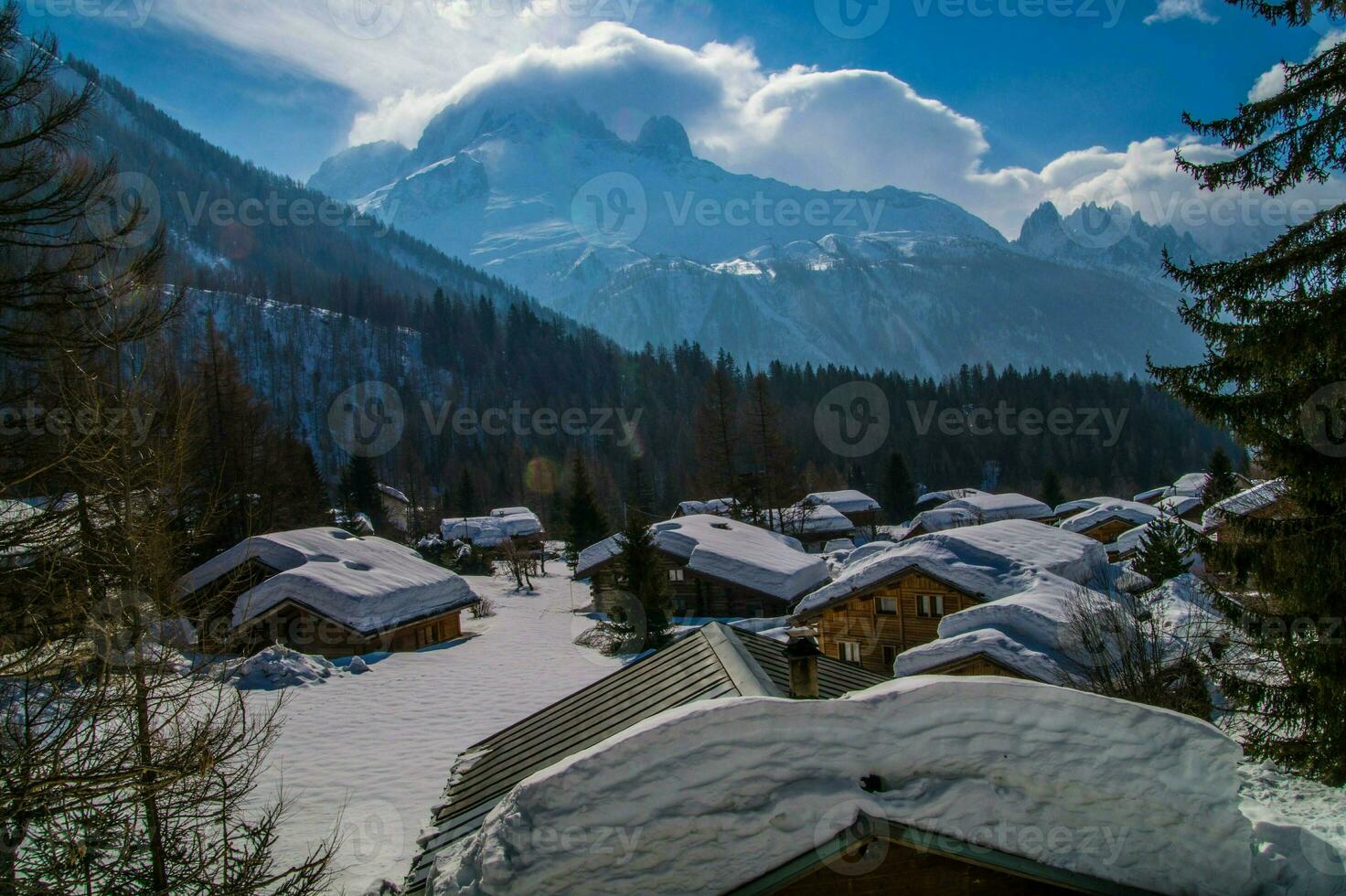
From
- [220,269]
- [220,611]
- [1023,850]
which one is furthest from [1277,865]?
[220,269]

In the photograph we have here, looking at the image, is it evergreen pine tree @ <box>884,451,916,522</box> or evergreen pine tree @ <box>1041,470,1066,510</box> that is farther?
evergreen pine tree @ <box>884,451,916,522</box>

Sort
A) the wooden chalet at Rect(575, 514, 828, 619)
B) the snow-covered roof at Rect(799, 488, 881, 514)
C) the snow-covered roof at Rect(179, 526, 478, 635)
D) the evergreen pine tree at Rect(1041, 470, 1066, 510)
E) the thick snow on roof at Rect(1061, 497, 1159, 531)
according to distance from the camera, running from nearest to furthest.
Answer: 1. the snow-covered roof at Rect(179, 526, 478, 635)
2. the wooden chalet at Rect(575, 514, 828, 619)
3. the thick snow on roof at Rect(1061, 497, 1159, 531)
4. the snow-covered roof at Rect(799, 488, 881, 514)
5. the evergreen pine tree at Rect(1041, 470, 1066, 510)

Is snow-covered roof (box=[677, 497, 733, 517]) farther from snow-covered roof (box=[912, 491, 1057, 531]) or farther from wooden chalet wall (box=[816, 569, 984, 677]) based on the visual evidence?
wooden chalet wall (box=[816, 569, 984, 677])

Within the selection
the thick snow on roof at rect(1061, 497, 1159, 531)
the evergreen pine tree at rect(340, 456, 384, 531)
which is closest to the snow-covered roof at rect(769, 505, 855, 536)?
the thick snow on roof at rect(1061, 497, 1159, 531)

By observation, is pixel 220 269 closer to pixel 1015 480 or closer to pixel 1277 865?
pixel 1015 480

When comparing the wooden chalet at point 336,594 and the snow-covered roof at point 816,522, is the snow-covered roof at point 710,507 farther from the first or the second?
the wooden chalet at point 336,594

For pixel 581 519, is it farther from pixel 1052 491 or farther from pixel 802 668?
pixel 1052 491

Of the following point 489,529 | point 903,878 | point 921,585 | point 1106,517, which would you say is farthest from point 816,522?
point 903,878
